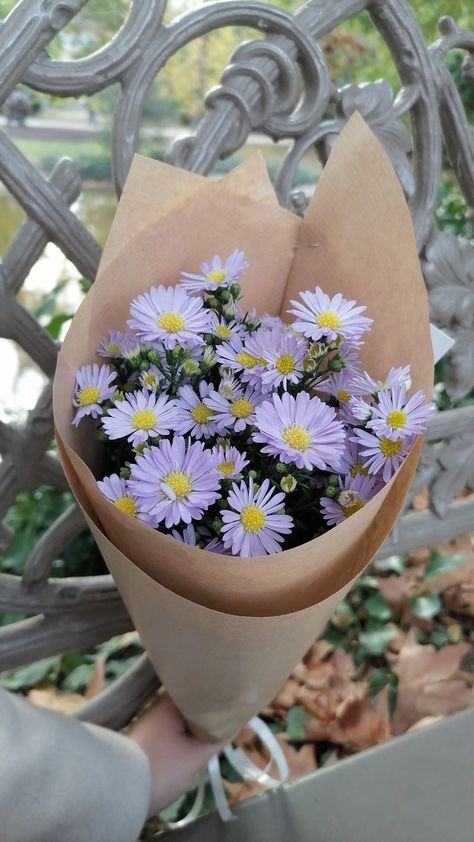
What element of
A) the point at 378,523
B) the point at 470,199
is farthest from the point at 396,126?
the point at 378,523

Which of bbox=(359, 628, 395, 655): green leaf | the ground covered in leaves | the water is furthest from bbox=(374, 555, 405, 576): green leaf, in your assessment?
the water

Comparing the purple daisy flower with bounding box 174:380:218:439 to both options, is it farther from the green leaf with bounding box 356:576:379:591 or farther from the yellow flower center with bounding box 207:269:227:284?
the green leaf with bounding box 356:576:379:591

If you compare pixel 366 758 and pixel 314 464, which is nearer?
pixel 314 464

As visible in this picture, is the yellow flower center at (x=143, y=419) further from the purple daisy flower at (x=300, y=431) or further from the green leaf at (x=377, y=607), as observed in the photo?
the green leaf at (x=377, y=607)

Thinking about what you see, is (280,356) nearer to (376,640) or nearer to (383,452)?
(383,452)

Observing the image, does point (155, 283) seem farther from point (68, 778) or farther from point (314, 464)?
point (68, 778)

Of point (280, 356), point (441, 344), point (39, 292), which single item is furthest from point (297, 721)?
point (39, 292)

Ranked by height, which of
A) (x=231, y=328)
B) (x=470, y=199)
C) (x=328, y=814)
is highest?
(x=470, y=199)

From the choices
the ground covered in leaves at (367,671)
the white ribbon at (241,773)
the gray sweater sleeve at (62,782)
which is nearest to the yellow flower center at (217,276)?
the gray sweater sleeve at (62,782)
